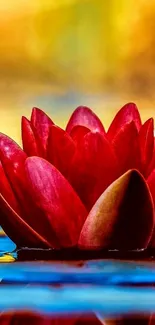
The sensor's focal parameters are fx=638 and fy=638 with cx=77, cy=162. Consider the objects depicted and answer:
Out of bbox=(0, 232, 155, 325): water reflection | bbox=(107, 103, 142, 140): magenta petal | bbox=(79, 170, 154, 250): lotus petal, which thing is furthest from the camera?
bbox=(107, 103, 142, 140): magenta petal

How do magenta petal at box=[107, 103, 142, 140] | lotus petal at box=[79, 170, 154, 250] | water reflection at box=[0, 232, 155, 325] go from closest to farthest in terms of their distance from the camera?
water reflection at box=[0, 232, 155, 325]
lotus petal at box=[79, 170, 154, 250]
magenta petal at box=[107, 103, 142, 140]

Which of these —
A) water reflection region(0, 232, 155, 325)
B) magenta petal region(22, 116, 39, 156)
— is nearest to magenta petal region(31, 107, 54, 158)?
magenta petal region(22, 116, 39, 156)

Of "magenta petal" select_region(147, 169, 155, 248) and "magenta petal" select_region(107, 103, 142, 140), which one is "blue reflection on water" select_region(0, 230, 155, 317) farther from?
"magenta petal" select_region(107, 103, 142, 140)

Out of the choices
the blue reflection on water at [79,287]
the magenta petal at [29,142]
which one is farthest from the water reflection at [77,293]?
the magenta petal at [29,142]

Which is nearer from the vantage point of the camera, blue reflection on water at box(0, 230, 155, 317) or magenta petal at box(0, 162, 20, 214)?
blue reflection on water at box(0, 230, 155, 317)

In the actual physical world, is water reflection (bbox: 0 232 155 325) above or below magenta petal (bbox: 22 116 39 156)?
below

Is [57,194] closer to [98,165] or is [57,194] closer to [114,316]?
[98,165]

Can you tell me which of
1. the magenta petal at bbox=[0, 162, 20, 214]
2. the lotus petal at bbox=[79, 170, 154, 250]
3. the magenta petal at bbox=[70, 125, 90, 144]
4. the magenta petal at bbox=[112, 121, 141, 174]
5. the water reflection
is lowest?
the water reflection
